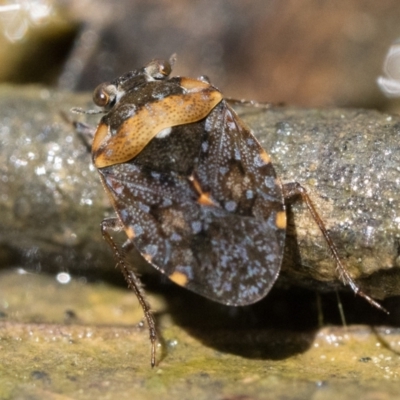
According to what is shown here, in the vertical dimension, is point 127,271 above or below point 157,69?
below

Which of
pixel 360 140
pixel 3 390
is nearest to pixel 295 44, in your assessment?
pixel 360 140

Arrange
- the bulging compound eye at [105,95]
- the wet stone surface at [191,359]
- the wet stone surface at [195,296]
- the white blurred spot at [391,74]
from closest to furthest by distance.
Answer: the wet stone surface at [191,359] → the wet stone surface at [195,296] → the bulging compound eye at [105,95] → the white blurred spot at [391,74]

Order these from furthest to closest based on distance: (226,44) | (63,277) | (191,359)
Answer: (226,44) < (63,277) < (191,359)

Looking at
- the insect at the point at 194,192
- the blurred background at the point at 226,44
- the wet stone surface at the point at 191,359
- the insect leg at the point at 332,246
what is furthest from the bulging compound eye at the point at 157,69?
the blurred background at the point at 226,44

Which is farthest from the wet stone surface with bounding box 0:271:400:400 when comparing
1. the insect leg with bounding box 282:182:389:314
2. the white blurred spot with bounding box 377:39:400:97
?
the white blurred spot with bounding box 377:39:400:97

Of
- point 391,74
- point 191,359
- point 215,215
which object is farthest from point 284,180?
point 391,74

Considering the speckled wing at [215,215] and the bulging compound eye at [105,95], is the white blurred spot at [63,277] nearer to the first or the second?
the speckled wing at [215,215]

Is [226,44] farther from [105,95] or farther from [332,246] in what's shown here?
[332,246]
